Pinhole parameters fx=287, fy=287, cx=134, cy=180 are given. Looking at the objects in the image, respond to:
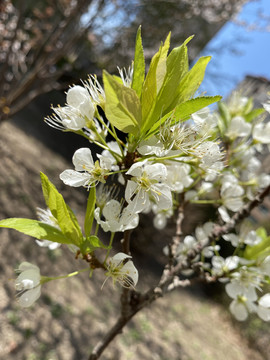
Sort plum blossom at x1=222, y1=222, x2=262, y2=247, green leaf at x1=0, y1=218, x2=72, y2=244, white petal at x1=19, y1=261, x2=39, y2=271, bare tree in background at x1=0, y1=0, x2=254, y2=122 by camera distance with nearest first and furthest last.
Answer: green leaf at x1=0, y1=218, x2=72, y2=244
white petal at x1=19, y1=261, x2=39, y2=271
plum blossom at x1=222, y1=222, x2=262, y2=247
bare tree in background at x1=0, y1=0, x2=254, y2=122

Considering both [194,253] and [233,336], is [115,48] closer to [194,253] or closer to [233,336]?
[194,253]

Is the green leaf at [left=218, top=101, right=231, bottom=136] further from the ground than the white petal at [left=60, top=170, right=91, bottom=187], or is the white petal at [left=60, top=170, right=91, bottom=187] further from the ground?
the white petal at [left=60, top=170, right=91, bottom=187]

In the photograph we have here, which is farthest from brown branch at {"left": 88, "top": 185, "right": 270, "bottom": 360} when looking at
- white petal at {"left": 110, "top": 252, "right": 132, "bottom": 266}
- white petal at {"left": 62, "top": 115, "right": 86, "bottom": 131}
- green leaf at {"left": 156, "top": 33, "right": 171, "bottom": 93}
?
green leaf at {"left": 156, "top": 33, "right": 171, "bottom": 93}

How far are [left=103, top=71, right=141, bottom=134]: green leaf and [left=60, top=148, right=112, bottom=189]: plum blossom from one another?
115 millimetres

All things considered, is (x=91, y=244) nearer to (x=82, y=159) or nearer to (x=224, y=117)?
(x=82, y=159)

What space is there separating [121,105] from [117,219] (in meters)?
0.24

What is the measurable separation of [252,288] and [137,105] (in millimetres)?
695

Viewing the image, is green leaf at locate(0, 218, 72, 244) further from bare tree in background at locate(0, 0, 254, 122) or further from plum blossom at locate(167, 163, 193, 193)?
bare tree in background at locate(0, 0, 254, 122)

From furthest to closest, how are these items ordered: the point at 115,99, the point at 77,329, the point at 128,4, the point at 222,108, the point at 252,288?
1. the point at 128,4
2. the point at 77,329
3. the point at 222,108
4. the point at 252,288
5. the point at 115,99

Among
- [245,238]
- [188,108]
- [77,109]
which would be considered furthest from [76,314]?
[188,108]

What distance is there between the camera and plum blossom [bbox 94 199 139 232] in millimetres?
591

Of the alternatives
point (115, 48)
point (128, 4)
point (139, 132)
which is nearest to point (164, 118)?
point (139, 132)

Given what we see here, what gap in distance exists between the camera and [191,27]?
6.22 meters

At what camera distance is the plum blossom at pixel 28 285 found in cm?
65
